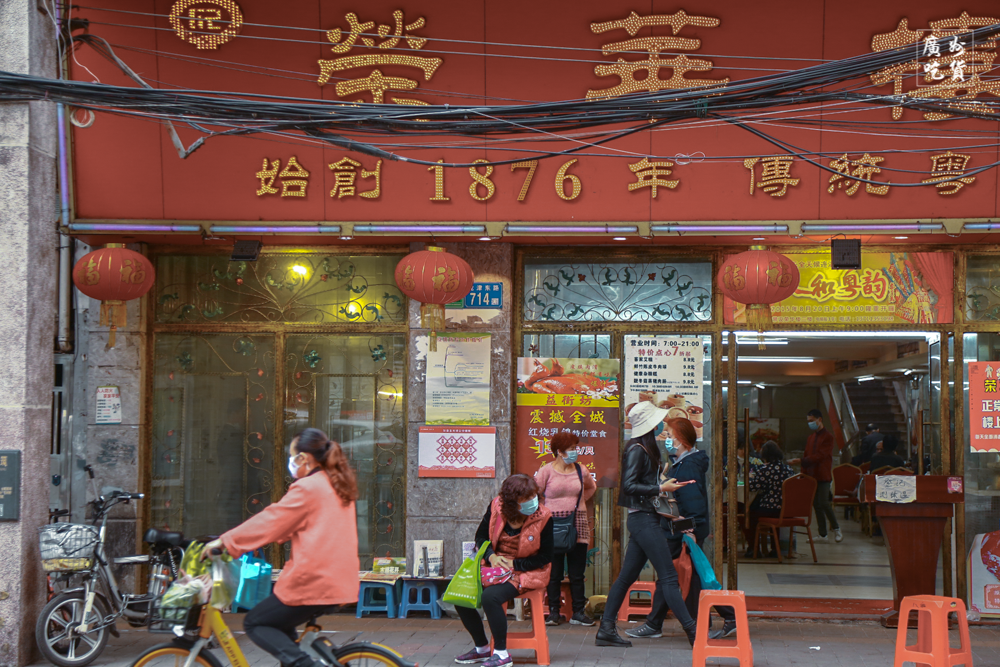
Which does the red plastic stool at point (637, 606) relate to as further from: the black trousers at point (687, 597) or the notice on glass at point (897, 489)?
the notice on glass at point (897, 489)

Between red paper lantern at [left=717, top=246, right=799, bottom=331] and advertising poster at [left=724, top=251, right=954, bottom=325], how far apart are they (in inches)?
24.7

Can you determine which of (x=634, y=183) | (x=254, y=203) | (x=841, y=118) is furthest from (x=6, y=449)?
(x=841, y=118)

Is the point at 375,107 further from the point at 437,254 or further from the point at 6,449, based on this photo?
the point at 6,449

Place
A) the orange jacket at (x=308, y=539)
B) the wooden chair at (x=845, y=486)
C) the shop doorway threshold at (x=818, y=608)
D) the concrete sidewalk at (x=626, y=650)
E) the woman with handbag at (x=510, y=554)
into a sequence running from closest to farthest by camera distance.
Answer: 1. the orange jacket at (x=308, y=539)
2. the woman with handbag at (x=510, y=554)
3. the concrete sidewalk at (x=626, y=650)
4. the shop doorway threshold at (x=818, y=608)
5. the wooden chair at (x=845, y=486)

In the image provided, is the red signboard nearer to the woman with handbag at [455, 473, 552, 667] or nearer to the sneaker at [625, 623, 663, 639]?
the woman with handbag at [455, 473, 552, 667]

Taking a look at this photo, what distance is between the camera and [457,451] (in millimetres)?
8883

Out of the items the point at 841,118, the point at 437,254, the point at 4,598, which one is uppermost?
the point at 841,118

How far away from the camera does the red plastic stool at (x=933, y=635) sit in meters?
6.25

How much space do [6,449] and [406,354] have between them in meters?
3.60

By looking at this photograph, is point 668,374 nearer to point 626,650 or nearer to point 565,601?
point 565,601

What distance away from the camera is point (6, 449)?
7.03m

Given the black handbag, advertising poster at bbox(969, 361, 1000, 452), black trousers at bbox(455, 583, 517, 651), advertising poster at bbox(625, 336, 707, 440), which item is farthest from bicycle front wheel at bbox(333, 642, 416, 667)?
advertising poster at bbox(969, 361, 1000, 452)

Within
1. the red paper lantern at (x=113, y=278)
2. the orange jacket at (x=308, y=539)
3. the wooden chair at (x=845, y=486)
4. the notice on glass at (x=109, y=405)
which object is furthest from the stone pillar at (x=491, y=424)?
the wooden chair at (x=845, y=486)

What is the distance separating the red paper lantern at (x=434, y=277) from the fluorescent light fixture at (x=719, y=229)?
5.72 feet
